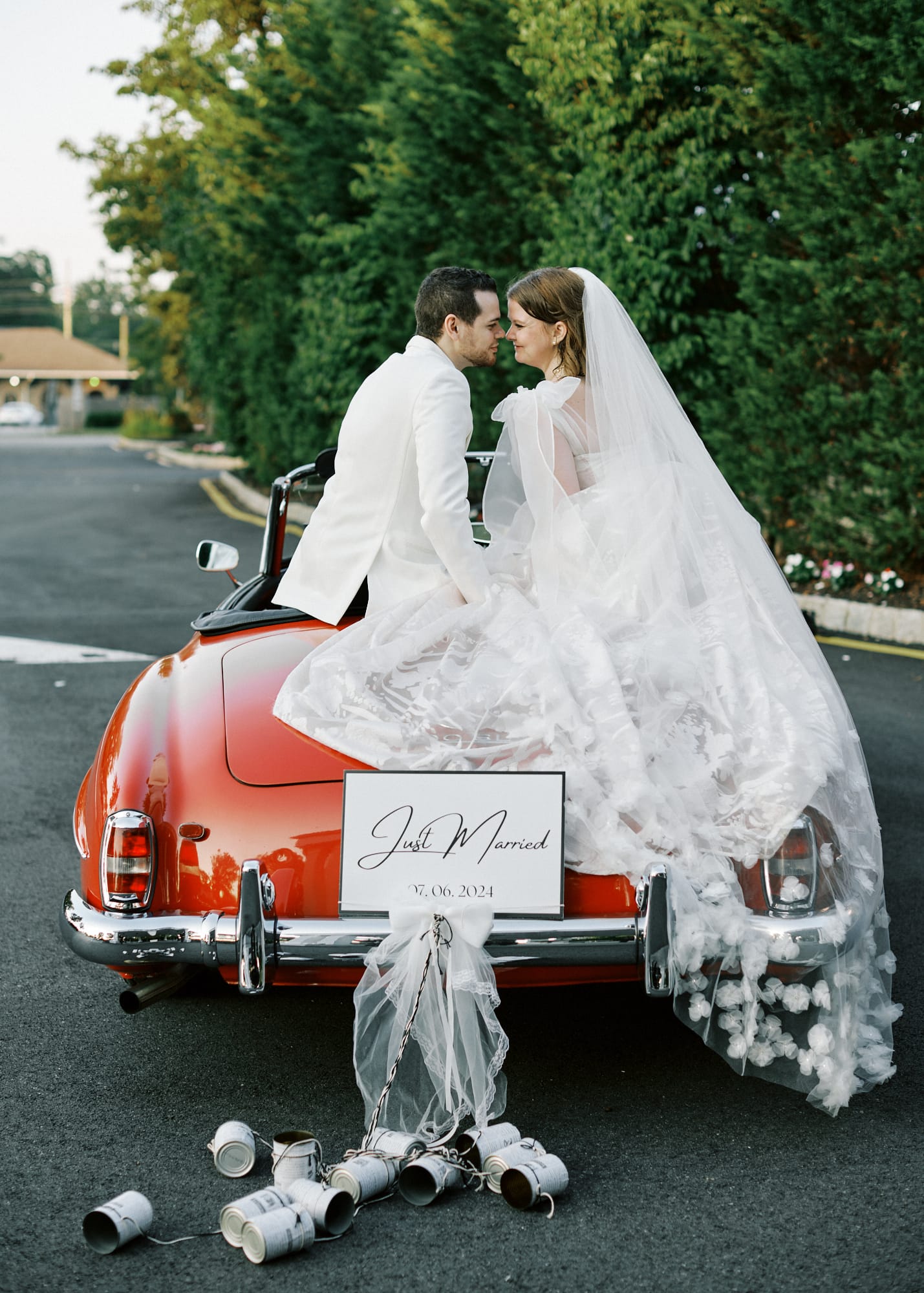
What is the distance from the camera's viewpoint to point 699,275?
39.5ft

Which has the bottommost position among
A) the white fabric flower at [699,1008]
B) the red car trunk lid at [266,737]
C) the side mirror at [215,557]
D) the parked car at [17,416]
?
the parked car at [17,416]

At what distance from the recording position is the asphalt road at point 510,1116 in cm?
262

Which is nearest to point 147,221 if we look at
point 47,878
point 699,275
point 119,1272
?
point 699,275

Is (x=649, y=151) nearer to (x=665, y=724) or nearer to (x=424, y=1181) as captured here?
(x=665, y=724)

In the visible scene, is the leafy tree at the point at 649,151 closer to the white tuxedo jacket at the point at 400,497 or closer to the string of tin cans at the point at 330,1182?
the white tuxedo jacket at the point at 400,497

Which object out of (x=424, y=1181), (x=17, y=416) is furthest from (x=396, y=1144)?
(x=17, y=416)

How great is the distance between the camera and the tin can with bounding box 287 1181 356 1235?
271 cm

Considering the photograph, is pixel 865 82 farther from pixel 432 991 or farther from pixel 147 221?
pixel 147 221

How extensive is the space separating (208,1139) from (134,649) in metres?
6.68

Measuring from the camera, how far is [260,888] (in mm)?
3068

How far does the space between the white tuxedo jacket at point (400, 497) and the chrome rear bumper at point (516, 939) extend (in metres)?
1.10

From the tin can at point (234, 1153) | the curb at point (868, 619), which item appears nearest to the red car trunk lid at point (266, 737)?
the tin can at point (234, 1153)

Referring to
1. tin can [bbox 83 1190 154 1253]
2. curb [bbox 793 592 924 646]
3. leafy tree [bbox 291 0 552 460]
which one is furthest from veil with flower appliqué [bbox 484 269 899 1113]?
leafy tree [bbox 291 0 552 460]

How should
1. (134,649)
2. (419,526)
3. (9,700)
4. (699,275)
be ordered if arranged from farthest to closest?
(699,275) < (134,649) < (9,700) < (419,526)
